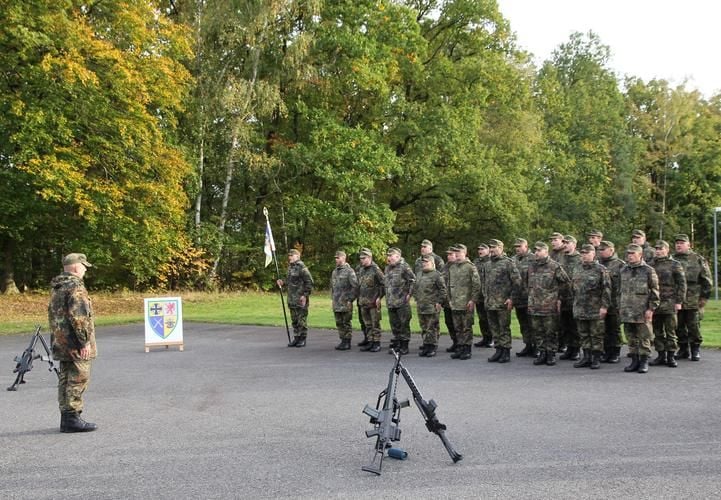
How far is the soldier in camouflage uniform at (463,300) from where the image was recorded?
38.0 feet

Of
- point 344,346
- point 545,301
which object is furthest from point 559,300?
point 344,346

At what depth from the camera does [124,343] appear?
14977mm

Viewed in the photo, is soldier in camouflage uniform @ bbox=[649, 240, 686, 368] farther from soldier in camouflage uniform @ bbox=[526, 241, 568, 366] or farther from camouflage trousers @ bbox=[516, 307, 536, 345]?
camouflage trousers @ bbox=[516, 307, 536, 345]

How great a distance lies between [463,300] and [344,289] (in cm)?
291

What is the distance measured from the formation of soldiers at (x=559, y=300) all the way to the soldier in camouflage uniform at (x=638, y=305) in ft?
0.05

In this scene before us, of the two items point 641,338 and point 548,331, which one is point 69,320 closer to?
point 548,331

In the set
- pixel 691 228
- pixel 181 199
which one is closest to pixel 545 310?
pixel 181 199

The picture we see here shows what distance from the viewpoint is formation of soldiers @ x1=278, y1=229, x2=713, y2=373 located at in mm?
10157

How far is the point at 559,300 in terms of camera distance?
1082 cm

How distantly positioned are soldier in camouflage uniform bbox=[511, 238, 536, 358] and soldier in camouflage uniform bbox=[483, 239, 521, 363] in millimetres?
369

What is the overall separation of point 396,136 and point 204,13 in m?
11.5

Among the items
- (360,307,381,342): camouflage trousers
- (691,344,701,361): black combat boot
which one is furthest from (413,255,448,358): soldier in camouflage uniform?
(691,344,701,361): black combat boot

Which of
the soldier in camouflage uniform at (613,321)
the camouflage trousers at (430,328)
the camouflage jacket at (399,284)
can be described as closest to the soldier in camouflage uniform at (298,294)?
the camouflage jacket at (399,284)

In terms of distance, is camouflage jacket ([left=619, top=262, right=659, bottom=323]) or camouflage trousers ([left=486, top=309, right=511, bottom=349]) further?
camouflage trousers ([left=486, top=309, right=511, bottom=349])
